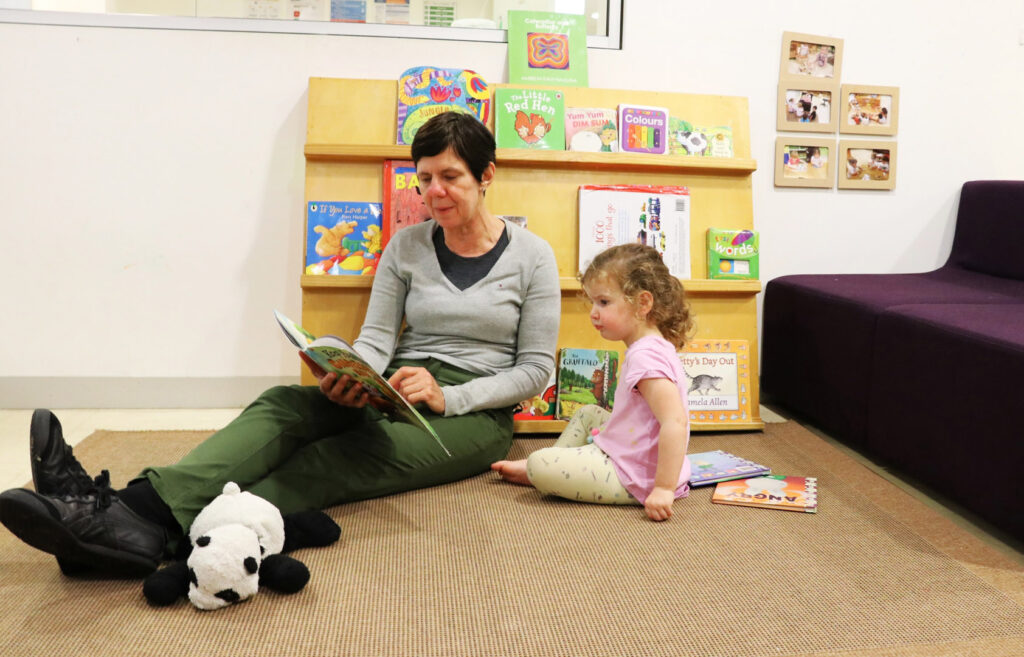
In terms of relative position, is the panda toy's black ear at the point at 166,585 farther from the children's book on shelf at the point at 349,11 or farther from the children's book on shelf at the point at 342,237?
the children's book on shelf at the point at 349,11

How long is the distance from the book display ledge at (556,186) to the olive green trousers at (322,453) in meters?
0.52

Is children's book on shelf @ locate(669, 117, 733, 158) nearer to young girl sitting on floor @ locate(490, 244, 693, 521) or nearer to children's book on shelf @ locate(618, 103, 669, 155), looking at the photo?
children's book on shelf @ locate(618, 103, 669, 155)

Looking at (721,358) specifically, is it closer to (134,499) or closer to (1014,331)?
(1014,331)

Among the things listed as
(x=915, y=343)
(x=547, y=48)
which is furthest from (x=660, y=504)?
(x=547, y=48)

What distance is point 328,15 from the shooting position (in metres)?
2.59

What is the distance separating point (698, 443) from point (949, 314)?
0.75 metres

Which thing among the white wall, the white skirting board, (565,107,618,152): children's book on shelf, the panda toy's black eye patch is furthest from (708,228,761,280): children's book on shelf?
the panda toy's black eye patch

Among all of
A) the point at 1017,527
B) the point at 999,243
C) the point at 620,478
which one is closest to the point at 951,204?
the point at 999,243

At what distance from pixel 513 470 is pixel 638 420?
13.2 inches

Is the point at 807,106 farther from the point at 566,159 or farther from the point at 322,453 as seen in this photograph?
the point at 322,453

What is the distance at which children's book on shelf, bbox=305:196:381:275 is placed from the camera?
239 centimetres

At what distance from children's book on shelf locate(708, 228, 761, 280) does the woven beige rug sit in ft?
2.87

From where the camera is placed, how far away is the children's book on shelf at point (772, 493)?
71.1 inches

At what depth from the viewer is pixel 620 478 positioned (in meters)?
1.78
